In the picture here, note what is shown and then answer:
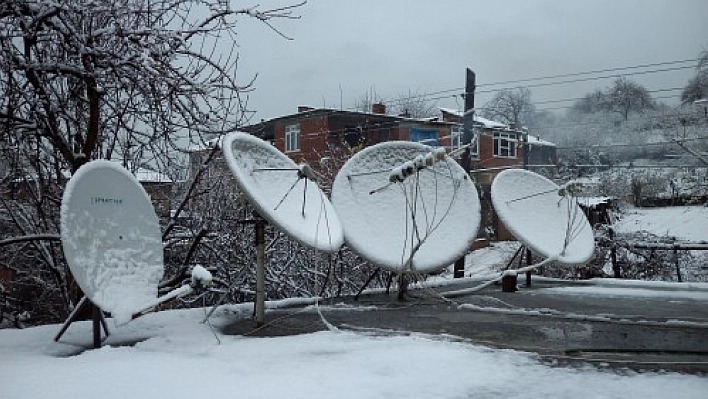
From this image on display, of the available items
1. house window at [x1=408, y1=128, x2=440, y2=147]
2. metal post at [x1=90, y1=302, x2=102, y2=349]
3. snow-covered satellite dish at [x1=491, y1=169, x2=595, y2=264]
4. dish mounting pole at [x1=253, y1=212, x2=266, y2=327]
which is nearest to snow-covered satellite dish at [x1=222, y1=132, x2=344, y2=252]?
dish mounting pole at [x1=253, y1=212, x2=266, y2=327]

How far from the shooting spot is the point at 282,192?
5.66 metres

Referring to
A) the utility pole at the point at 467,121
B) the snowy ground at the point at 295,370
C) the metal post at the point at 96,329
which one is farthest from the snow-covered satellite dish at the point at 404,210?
the utility pole at the point at 467,121

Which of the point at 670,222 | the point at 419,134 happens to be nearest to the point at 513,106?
the point at 419,134

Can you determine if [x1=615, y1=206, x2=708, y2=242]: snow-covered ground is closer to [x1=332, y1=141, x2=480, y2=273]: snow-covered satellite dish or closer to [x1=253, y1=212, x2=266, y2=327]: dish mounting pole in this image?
[x1=332, y1=141, x2=480, y2=273]: snow-covered satellite dish

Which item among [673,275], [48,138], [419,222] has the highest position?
[48,138]

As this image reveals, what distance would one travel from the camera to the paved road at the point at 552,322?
13.0 feet

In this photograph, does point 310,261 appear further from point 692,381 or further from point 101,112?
point 692,381

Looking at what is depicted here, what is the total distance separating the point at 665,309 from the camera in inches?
246

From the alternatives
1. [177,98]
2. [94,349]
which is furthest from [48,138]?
[94,349]

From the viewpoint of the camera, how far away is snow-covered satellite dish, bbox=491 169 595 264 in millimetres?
7527

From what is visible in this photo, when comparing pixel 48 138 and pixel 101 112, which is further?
pixel 101 112

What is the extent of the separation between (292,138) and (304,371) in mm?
24610

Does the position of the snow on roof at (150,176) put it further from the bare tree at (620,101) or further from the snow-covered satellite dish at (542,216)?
the bare tree at (620,101)

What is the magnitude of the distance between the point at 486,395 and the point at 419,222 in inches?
156
